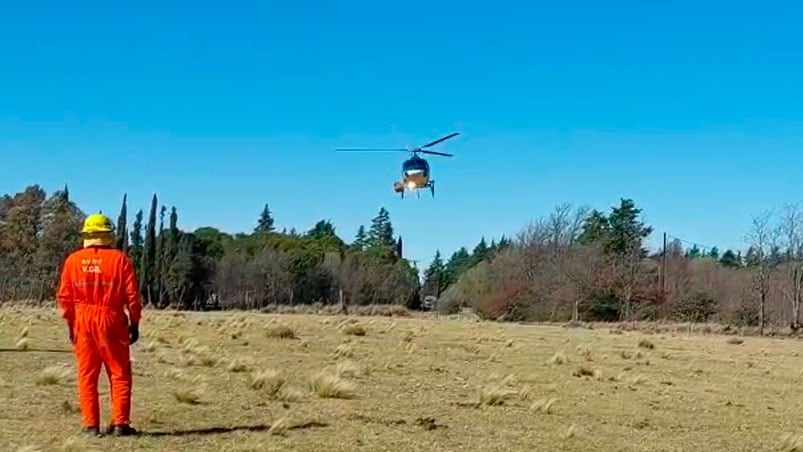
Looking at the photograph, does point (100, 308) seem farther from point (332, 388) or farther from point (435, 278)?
point (435, 278)

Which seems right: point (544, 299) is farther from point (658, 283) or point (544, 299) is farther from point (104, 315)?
point (104, 315)

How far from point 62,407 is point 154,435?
1.62 metres

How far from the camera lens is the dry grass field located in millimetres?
8016

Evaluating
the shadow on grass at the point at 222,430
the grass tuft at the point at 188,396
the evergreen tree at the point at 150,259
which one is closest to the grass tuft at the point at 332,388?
the grass tuft at the point at 188,396

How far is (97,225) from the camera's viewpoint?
23.8 feet

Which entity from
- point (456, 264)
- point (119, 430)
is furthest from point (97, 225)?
point (456, 264)

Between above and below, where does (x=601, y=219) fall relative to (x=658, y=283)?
above

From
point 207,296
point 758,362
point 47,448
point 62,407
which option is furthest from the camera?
point 207,296

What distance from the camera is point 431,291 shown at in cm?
10156

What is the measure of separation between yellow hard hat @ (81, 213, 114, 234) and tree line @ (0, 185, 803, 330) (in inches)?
1630

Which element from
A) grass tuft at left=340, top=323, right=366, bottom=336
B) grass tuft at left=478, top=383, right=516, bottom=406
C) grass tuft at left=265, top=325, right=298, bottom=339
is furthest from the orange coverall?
grass tuft at left=340, top=323, right=366, bottom=336

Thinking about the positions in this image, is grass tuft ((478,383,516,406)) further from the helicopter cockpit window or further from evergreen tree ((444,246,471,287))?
evergreen tree ((444,246,471,287))

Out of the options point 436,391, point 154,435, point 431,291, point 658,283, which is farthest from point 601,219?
point 154,435

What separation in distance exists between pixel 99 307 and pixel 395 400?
4556 mm
